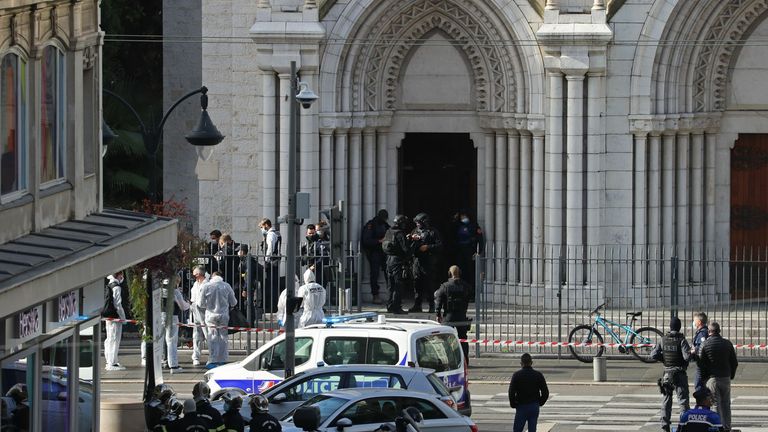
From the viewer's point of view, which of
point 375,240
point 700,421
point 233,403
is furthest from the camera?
point 375,240

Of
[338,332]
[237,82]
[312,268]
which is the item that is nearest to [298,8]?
[237,82]

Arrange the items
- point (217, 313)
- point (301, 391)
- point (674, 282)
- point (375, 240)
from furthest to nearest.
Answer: point (375, 240) → point (674, 282) → point (217, 313) → point (301, 391)

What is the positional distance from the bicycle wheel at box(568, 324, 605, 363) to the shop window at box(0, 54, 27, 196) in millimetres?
13480

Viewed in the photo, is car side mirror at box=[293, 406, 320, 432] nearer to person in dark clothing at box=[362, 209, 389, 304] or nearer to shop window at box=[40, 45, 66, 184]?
shop window at box=[40, 45, 66, 184]

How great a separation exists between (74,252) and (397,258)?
48.6 feet

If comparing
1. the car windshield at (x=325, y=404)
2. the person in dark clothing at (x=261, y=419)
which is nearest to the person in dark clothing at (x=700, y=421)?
the car windshield at (x=325, y=404)

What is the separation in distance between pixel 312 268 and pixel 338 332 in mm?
6474

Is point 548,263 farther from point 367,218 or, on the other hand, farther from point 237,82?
point 237,82

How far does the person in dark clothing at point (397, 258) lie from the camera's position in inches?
1353

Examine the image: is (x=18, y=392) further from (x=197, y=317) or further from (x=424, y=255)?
(x=424, y=255)

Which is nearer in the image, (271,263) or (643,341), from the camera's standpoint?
(643,341)

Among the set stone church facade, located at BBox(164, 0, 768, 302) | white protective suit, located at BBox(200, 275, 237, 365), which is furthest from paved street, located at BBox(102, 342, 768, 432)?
stone church facade, located at BBox(164, 0, 768, 302)

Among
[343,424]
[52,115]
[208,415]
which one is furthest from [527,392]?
[52,115]

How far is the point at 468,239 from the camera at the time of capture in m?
35.6
